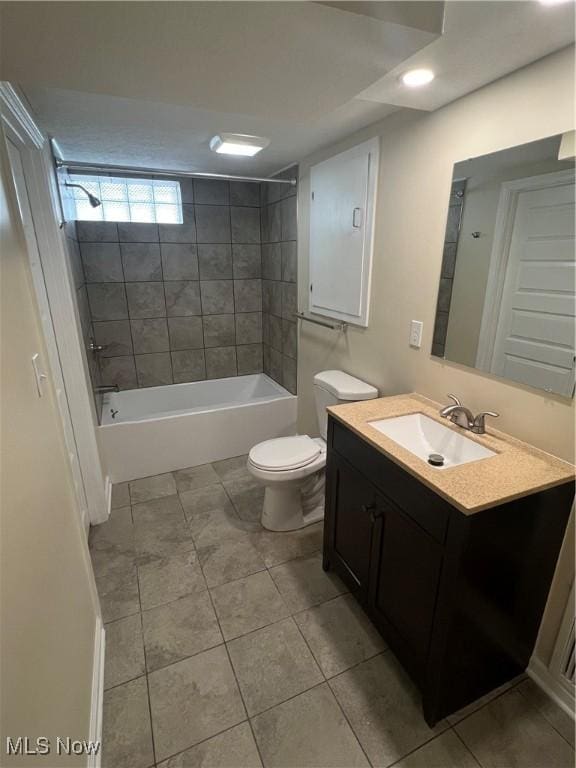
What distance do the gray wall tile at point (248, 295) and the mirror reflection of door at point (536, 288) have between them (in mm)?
2406

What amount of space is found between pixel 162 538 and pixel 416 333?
1.78 metres

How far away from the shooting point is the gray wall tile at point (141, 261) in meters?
3.08

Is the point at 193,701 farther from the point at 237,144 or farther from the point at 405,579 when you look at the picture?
the point at 237,144

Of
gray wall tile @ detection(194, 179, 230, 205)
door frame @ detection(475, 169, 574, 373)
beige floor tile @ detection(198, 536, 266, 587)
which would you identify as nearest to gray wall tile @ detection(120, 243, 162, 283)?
gray wall tile @ detection(194, 179, 230, 205)

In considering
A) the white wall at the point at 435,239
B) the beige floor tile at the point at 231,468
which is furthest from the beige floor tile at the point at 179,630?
the white wall at the point at 435,239

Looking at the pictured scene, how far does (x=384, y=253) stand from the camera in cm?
195

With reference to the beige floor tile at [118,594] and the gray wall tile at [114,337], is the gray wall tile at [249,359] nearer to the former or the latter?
the gray wall tile at [114,337]

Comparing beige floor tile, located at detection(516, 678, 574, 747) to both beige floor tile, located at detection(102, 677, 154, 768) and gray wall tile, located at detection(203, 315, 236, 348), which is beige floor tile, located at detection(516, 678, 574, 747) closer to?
beige floor tile, located at detection(102, 677, 154, 768)

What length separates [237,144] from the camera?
2.08 m

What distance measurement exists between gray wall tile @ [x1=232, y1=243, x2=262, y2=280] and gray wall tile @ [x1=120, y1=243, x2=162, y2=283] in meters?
0.66

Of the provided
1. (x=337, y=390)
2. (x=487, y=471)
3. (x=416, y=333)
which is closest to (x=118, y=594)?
(x=337, y=390)

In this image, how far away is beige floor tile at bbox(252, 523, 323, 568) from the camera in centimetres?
203

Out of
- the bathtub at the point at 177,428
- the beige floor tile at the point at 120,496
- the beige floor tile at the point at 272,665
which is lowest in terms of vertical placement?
the beige floor tile at the point at 272,665

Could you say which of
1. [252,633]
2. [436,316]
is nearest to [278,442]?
[252,633]
